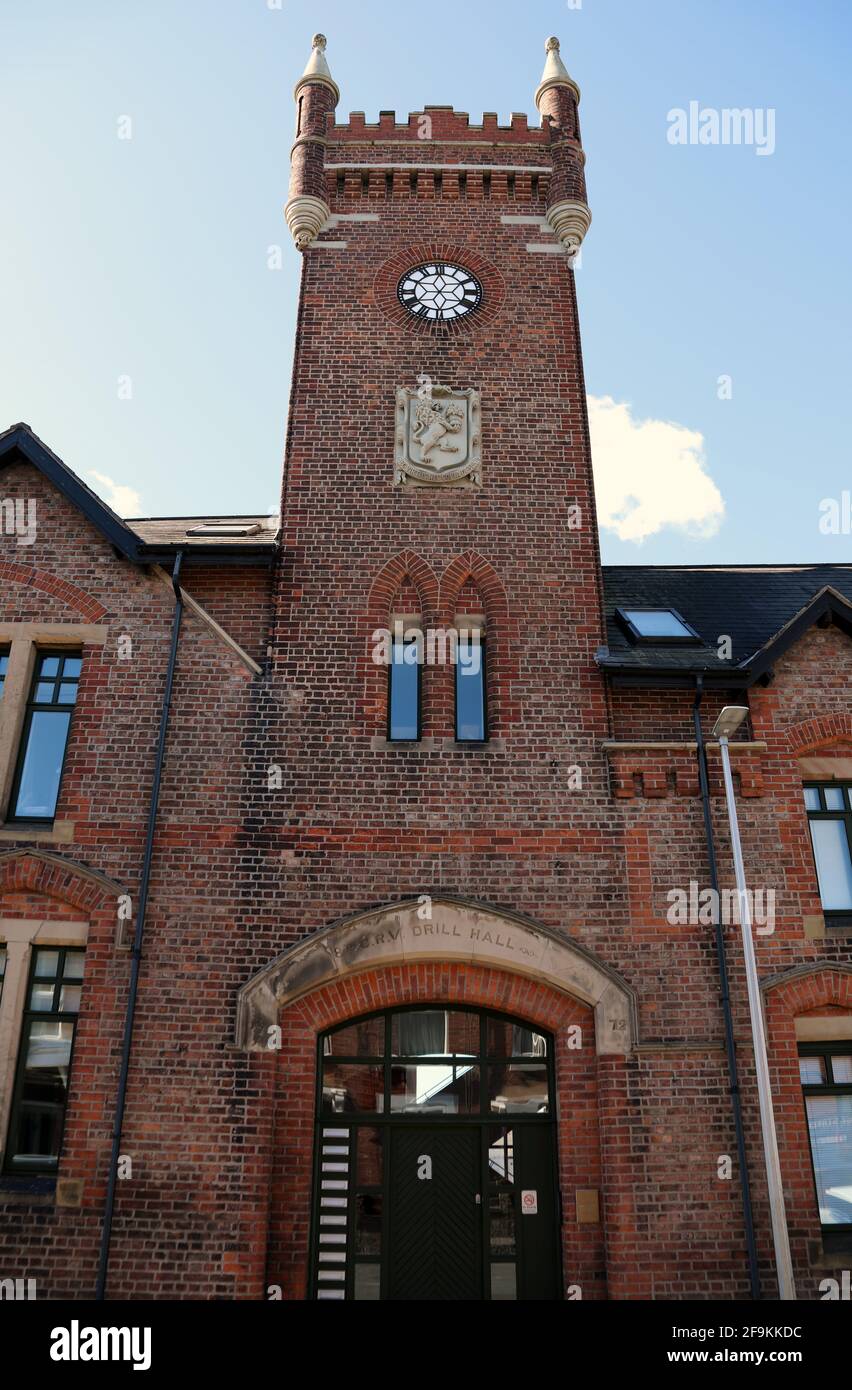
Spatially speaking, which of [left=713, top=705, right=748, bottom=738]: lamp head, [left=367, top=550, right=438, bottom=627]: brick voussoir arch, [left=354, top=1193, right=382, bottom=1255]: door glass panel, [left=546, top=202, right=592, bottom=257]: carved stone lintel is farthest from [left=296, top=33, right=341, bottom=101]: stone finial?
[left=354, top=1193, right=382, bottom=1255]: door glass panel

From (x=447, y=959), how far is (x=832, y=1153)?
14.4 feet

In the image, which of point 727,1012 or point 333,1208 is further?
point 727,1012

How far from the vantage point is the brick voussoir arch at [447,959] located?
1060cm

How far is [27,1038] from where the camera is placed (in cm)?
1054

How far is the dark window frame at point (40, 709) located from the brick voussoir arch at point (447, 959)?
10.6 ft

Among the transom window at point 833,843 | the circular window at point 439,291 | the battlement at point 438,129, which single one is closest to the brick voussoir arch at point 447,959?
the transom window at point 833,843

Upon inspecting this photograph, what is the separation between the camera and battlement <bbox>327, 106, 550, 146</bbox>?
51.2ft

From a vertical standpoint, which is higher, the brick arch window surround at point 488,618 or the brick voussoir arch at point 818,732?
the brick arch window surround at point 488,618

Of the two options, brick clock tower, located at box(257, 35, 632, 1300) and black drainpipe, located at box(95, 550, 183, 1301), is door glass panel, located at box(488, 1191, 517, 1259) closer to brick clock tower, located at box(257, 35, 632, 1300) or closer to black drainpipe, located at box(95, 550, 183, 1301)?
brick clock tower, located at box(257, 35, 632, 1300)

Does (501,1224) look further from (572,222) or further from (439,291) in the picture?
(572,222)

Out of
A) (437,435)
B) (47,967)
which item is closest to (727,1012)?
(47,967)

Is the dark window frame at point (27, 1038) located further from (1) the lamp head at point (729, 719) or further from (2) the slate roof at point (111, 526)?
(1) the lamp head at point (729, 719)

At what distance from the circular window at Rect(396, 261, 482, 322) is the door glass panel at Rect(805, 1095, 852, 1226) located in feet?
36.1
